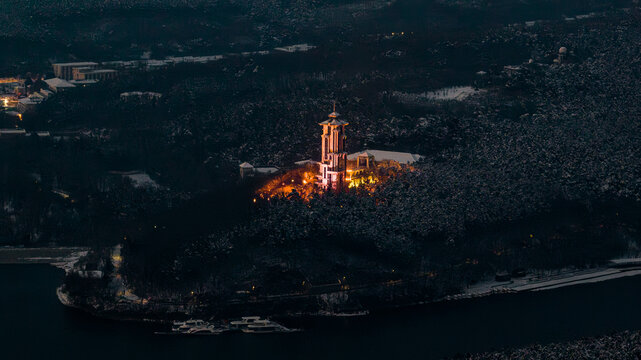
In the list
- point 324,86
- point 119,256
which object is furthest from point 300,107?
point 119,256

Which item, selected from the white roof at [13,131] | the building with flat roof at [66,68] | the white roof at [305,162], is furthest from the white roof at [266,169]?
the building with flat roof at [66,68]

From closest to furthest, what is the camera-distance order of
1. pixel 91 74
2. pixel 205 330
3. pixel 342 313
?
1. pixel 205 330
2. pixel 342 313
3. pixel 91 74

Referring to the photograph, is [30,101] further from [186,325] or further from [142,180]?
[186,325]

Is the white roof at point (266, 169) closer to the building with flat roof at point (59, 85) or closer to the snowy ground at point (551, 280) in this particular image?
the snowy ground at point (551, 280)

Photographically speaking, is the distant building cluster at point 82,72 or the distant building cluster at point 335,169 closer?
the distant building cluster at point 335,169

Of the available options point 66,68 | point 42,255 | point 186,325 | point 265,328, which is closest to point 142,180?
point 42,255

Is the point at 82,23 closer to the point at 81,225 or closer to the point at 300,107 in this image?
the point at 300,107

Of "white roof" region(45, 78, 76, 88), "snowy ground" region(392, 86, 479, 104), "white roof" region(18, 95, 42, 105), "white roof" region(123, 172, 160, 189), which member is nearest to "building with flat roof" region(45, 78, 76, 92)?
"white roof" region(45, 78, 76, 88)
